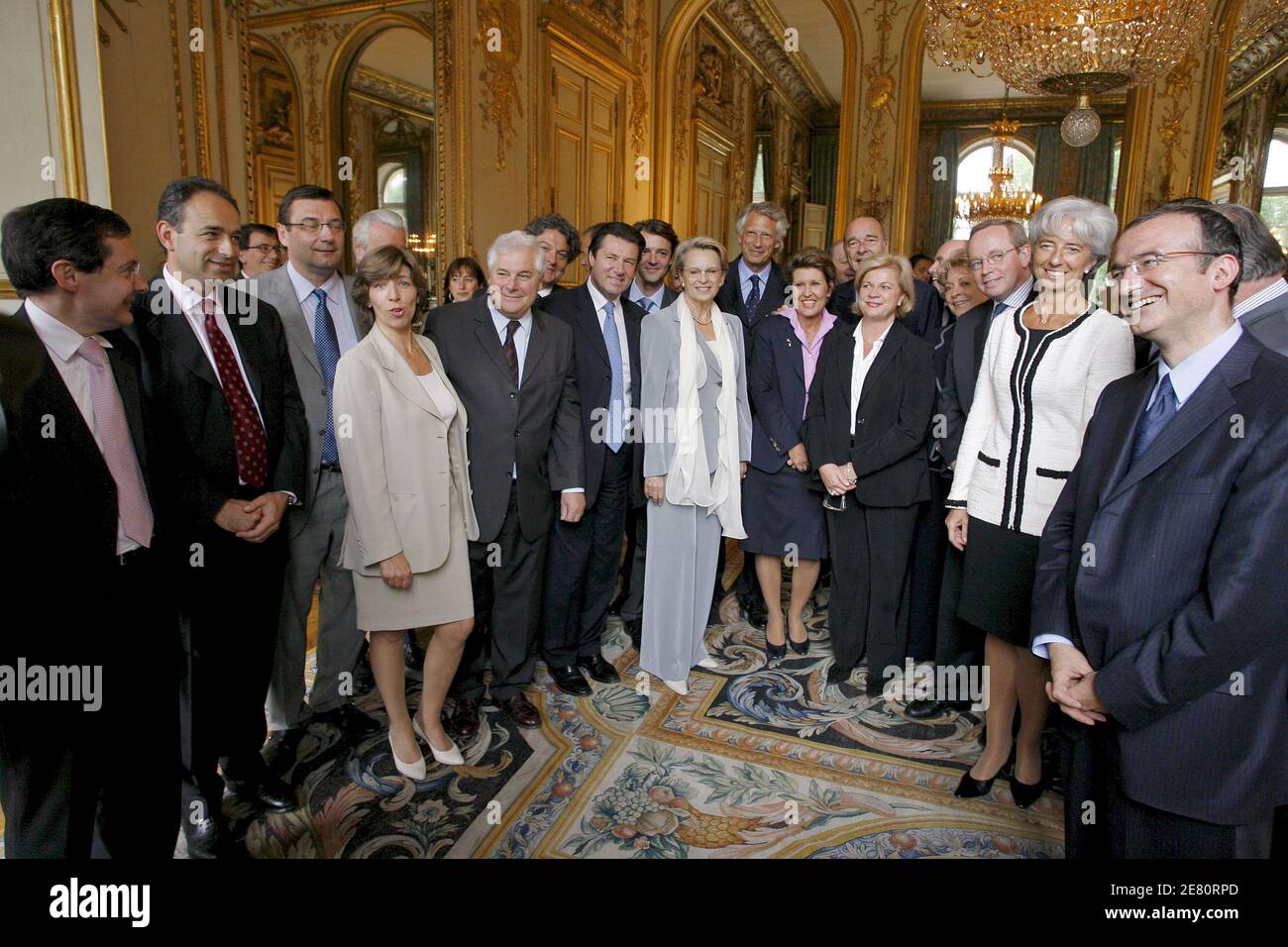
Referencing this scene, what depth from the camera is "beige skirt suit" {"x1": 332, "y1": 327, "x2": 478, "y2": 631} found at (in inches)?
95.0

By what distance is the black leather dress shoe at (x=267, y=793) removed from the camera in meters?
2.49

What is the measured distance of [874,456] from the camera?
3.25 meters

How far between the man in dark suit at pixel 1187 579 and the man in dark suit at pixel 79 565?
7.06ft

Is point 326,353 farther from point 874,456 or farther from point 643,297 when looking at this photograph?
point 874,456

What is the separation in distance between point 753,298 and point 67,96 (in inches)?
122

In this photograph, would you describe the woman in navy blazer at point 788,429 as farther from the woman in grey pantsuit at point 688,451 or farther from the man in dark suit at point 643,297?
the man in dark suit at point 643,297

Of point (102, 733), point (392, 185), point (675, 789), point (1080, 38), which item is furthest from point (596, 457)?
point (1080, 38)

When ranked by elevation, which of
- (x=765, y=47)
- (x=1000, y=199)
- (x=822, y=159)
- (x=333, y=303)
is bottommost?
(x=333, y=303)

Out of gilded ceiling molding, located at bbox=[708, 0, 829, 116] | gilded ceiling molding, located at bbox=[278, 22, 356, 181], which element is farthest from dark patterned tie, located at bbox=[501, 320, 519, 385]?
gilded ceiling molding, located at bbox=[708, 0, 829, 116]

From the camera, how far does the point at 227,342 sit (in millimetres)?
2352

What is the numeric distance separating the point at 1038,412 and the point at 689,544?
4.76ft

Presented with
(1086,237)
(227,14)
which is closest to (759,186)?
(227,14)

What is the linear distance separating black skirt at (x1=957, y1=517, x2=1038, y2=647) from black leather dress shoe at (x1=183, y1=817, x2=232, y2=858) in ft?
7.88

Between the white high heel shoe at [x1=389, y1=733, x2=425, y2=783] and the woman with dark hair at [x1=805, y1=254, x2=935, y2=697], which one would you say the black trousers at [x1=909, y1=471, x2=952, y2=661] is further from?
the white high heel shoe at [x1=389, y1=733, x2=425, y2=783]
